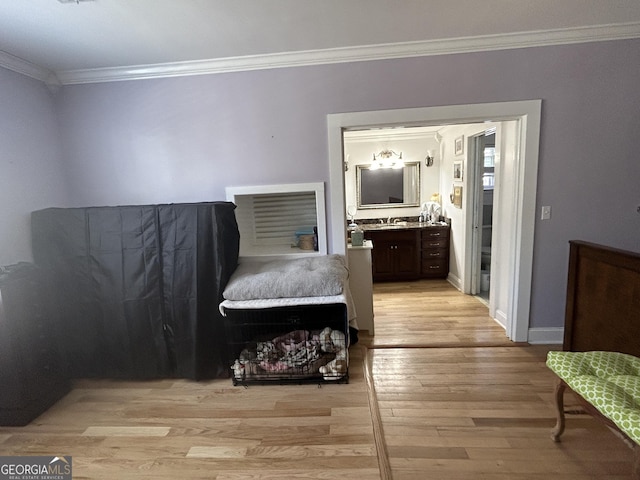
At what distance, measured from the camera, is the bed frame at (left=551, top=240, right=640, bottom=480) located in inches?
65.1

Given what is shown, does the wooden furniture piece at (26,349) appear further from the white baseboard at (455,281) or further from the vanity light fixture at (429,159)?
the vanity light fixture at (429,159)

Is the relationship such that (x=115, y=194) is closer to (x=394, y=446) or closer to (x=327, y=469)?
(x=327, y=469)

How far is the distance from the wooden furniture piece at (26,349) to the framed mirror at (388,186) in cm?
393

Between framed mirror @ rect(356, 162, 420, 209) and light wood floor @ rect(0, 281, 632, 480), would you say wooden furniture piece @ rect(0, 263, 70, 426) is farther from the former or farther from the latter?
framed mirror @ rect(356, 162, 420, 209)

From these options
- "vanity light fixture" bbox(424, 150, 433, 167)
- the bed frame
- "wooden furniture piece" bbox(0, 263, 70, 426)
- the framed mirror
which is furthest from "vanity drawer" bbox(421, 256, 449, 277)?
"wooden furniture piece" bbox(0, 263, 70, 426)

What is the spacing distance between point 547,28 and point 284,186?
2218mm

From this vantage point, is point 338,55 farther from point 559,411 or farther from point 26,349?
point 26,349

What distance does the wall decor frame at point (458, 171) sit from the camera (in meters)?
3.76

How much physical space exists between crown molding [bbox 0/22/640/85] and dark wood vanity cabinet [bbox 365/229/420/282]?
8.05 ft

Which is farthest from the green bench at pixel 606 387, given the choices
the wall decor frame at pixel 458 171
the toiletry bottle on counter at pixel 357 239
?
the wall decor frame at pixel 458 171

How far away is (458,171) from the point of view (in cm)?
388

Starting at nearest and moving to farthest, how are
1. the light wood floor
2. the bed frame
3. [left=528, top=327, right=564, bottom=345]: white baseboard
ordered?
the light wood floor < the bed frame < [left=528, top=327, right=564, bottom=345]: white baseboard

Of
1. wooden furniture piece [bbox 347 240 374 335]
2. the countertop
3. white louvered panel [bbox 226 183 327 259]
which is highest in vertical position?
white louvered panel [bbox 226 183 327 259]

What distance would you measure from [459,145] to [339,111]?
227cm
